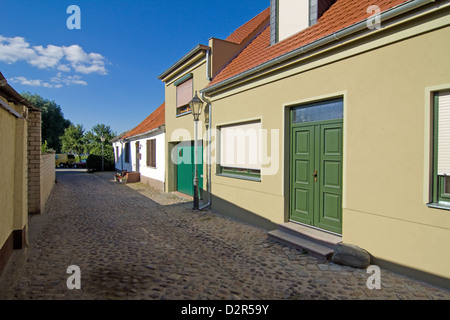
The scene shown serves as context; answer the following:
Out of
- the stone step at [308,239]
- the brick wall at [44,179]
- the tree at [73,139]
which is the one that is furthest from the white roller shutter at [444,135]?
the tree at [73,139]

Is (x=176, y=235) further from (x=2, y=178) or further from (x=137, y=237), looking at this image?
(x=2, y=178)

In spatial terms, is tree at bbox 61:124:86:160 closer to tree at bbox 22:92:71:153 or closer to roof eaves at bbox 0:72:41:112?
tree at bbox 22:92:71:153

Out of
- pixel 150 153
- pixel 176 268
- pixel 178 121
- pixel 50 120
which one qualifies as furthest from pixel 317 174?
pixel 50 120

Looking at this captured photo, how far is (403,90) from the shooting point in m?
3.55

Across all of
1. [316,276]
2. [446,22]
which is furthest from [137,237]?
[446,22]

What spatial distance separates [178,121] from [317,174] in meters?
6.98

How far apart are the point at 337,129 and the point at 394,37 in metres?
1.48

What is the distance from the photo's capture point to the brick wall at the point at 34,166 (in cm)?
730

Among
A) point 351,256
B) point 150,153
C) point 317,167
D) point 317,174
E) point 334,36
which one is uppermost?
point 334,36

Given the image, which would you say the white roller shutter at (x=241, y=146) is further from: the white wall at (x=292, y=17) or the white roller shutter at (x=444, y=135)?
the white roller shutter at (x=444, y=135)

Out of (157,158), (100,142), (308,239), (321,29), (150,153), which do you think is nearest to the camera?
(308,239)

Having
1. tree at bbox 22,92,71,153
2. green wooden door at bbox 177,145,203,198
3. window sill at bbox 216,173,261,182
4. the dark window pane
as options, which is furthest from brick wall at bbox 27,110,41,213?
tree at bbox 22,92,71,153

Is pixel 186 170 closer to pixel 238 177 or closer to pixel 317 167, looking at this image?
pixel 238 177

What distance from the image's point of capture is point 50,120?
40.8 metres
